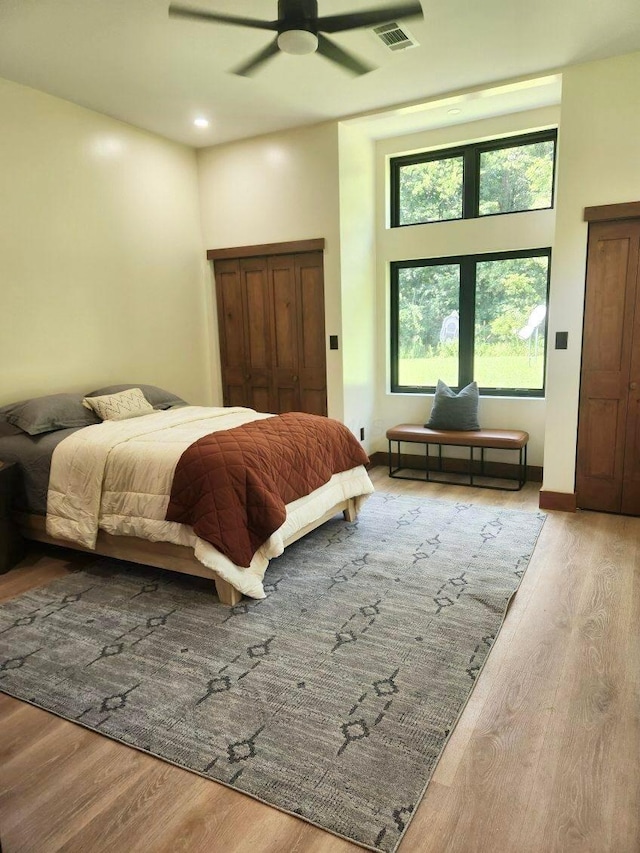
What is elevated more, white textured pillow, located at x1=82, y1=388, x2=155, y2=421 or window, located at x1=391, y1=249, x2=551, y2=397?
window, located at x1=391, y1=249, x2=551, y2=397

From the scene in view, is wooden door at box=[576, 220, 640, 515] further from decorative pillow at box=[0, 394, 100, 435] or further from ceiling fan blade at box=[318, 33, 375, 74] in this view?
decorative pillow at box=[0, 394, 100, 435]

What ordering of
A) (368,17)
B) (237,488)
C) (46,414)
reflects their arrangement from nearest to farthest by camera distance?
(368,17) < (237,488) < (46,414)

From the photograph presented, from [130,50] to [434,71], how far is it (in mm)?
1977

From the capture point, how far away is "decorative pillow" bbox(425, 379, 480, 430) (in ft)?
16.2

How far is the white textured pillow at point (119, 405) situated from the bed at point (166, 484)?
0.02 meters

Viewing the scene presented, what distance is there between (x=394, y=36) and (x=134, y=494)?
302 centimetres

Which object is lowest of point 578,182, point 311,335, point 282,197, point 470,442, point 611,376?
point 470,442

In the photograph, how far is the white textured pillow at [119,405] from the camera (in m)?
3.89

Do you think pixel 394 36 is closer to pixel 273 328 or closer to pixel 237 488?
pixel 273 328

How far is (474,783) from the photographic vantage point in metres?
1.70

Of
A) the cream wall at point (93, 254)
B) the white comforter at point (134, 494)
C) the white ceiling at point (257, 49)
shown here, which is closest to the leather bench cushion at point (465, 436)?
the white comforter at point (134, 494)

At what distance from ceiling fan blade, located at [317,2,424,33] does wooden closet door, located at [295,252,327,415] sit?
2.40m

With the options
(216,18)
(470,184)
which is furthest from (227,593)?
(470,184)

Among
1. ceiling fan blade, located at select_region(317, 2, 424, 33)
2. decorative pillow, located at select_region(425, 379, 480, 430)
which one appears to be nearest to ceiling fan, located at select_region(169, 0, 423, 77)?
ceiling fan blade, located at select_region(317, 2, 424, 33)
